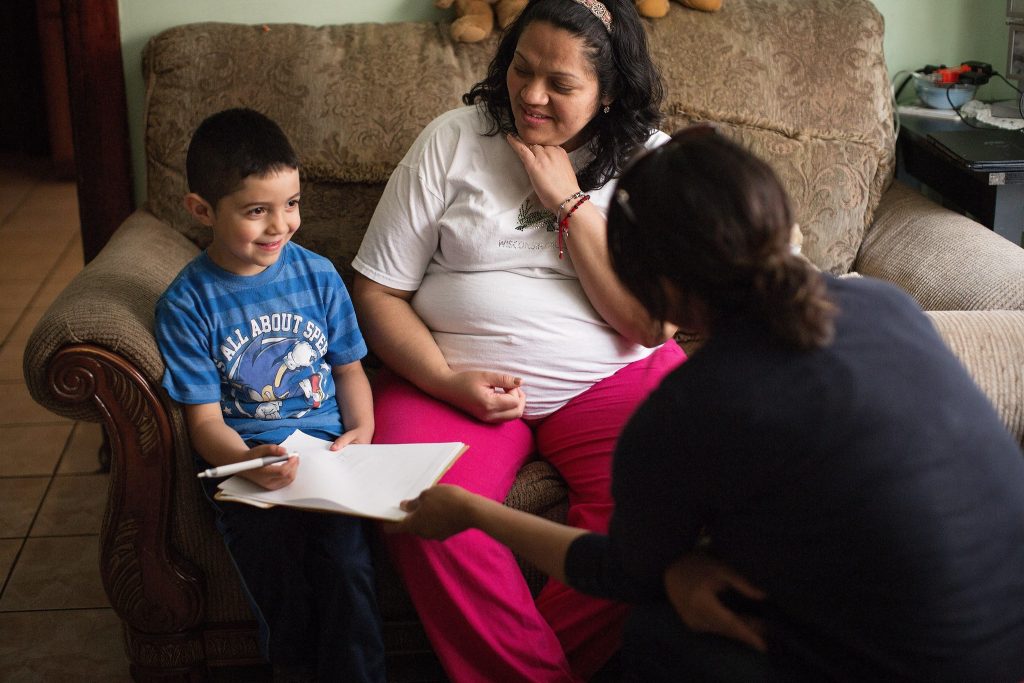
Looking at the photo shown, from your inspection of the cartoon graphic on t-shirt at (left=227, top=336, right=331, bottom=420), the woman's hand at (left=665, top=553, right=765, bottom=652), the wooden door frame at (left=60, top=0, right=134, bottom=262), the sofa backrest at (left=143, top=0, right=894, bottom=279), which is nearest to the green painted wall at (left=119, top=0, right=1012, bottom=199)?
the wooden door frame at (left=60, top=0, right=134, bottom=262)

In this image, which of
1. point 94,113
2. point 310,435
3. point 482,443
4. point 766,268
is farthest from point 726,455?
point 94,113

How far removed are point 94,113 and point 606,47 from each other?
47.8 inches

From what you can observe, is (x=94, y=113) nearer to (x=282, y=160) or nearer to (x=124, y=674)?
(x=282, y=160)

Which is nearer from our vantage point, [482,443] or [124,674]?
[482,443]

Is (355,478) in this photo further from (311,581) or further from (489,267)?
(489,267)

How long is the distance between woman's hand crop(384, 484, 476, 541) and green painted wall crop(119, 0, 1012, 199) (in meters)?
1.35

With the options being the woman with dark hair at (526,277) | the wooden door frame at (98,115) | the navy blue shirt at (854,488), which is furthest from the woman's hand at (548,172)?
the wooden door frame at (98,115)

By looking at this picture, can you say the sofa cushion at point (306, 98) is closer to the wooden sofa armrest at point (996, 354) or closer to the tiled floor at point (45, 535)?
the tiled floor at point (45, 535)

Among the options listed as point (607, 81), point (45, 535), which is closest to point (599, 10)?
point (607, 81)

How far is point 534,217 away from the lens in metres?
1.71

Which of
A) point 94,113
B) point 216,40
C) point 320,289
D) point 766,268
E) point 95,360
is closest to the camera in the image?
point 766,268

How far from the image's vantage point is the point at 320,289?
157 centimetres

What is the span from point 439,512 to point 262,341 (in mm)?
450

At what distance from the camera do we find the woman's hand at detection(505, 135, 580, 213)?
1.64 meters
